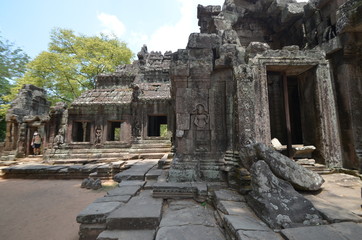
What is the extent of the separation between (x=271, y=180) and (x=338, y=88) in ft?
14.6

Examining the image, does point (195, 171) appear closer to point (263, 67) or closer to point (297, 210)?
point (297, 210)

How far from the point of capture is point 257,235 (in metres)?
1.81

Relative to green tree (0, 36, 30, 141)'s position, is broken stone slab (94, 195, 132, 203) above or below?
below

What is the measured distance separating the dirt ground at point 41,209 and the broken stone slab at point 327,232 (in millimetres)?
3247

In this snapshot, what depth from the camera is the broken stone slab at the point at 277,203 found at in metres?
2.05

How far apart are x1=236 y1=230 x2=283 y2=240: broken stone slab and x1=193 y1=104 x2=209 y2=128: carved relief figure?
238 centimetres

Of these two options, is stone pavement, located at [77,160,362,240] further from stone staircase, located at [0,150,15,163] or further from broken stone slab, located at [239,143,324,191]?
stone staircase, located at [0,150,15,163]

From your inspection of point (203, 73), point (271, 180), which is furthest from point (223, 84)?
point (271, 180)

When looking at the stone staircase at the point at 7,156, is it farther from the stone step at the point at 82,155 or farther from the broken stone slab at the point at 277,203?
the broken stone slab at the point at 277,203

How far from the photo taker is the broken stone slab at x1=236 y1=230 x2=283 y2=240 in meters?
1.77

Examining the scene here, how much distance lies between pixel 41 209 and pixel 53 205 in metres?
0.27

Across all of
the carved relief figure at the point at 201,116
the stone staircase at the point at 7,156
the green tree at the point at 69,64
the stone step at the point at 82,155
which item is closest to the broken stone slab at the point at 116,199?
the carved relief figure at the point at 201,116

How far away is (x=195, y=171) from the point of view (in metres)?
3.74

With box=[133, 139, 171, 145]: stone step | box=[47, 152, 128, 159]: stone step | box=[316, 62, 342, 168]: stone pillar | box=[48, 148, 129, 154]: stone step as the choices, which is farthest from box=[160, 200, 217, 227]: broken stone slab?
box=[48, 148, 129, 154]: stone step
